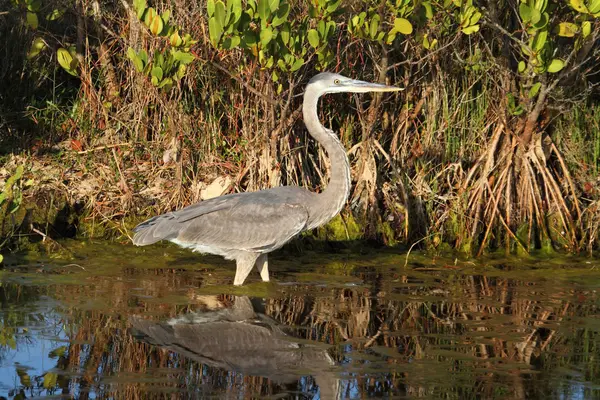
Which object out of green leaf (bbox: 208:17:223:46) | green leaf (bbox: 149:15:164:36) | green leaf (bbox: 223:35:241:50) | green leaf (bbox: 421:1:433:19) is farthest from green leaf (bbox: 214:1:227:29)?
green leaf (bbox: 421:1:433:19)

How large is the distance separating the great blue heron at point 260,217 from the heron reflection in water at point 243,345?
3.04 ft

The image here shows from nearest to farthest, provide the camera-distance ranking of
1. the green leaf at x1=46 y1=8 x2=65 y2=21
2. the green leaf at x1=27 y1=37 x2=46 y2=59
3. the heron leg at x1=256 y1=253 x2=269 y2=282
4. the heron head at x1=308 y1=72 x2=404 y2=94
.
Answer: the heron leg at x1=256 y1=253 x2=269 y2=282, the heron head at x1=308 y1=72 x2=404 y2=94, the green leaf at x1=46 y1=8 x2=65 y2=21, the green leaf at x1=27 y1=37 x2=46 y2=59

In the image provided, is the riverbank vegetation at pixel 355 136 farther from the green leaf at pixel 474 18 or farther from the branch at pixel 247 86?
the green leaf at pixel 474 18

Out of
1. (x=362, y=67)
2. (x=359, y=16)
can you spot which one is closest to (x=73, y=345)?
(x=359, y=16)

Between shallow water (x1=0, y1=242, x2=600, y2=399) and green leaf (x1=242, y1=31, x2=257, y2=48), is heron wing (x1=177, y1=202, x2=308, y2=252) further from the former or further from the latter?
green leaf (x1=242, y1=31, x2=257, y2=48)

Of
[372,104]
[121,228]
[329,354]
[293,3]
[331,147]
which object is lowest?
[329,354]

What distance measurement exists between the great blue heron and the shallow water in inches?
11.8

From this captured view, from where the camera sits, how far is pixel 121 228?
30.5 feet

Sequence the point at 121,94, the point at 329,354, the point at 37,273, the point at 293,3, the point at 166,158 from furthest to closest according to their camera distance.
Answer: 1. the point at 121,94
2. the point at 166,158
3. the point at 293,3
4. the point at 37,273
5. the point at 329,354

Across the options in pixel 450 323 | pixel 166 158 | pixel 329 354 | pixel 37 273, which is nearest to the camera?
pixel 329 354

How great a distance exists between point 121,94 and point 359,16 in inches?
131

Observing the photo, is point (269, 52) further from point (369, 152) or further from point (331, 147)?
point (369, 152)

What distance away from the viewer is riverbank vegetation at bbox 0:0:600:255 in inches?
362

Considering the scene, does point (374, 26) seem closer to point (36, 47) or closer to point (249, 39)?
point (249, 39)
